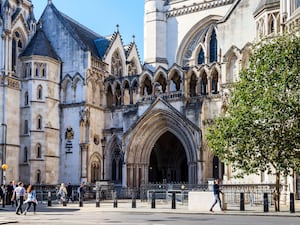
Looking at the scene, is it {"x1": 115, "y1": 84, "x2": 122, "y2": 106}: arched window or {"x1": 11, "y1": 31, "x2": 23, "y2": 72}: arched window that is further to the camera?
{"x1": 115, "y1": 84, "x2": 122, "y2": 106}: arched window

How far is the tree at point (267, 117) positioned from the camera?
23969mm

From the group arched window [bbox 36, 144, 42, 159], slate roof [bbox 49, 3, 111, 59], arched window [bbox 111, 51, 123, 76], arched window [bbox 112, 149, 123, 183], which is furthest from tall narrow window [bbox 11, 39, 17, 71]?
arched window [bbox 112, 149, 123, 183]

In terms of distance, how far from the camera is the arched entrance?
4584cm

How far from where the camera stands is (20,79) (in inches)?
1604

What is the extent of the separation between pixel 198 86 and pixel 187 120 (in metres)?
2.65

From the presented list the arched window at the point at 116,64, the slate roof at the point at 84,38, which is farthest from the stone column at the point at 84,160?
the arched window at the point at 116,64

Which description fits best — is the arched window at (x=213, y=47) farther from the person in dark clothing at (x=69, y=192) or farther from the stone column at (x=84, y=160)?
the person in dark clothing at (x=69, y=192)

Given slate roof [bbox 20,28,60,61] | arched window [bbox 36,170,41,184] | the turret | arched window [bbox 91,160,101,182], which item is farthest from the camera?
the turret

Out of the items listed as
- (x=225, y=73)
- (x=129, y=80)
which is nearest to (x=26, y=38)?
(x=129, y=80)

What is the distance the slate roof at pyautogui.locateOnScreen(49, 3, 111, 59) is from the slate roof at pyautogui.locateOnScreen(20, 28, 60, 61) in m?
1.98

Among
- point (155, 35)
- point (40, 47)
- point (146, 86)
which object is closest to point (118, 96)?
point (146, 86)

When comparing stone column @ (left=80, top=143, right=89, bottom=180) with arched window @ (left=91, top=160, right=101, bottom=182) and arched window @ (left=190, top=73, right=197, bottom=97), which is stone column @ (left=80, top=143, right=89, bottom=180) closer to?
arched window @ (left=91, top=160, right=101, bottom=182)

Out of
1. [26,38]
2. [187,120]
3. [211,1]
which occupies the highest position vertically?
[211,1]

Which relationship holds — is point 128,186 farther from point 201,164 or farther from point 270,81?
point 270,81
